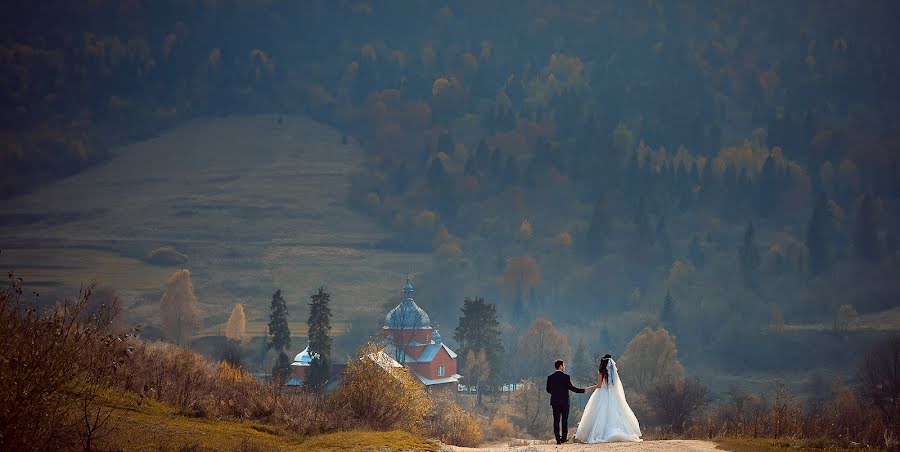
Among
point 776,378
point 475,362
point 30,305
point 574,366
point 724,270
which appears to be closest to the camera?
point 30,305

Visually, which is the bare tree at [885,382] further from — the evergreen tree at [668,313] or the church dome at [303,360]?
the evergreen tree at [668,313]

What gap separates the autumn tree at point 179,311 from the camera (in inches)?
5103

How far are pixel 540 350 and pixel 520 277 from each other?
56.8 m

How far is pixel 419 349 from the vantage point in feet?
343

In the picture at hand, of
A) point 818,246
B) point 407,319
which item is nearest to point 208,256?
point 407,319

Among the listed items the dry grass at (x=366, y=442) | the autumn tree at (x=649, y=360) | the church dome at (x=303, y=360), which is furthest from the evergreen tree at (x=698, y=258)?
the dry grass at (x=366, y=442)

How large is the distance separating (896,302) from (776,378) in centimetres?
4845

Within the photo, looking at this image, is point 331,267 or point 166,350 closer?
point 166,350

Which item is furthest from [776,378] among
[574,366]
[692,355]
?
[574,366]

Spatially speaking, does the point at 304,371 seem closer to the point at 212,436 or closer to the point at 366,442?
the point at 366,442

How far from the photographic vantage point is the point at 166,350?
3906 centimetres

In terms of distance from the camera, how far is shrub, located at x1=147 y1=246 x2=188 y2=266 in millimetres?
162200

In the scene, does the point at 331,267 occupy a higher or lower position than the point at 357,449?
higher

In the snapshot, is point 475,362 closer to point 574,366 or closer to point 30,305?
point 574,366
